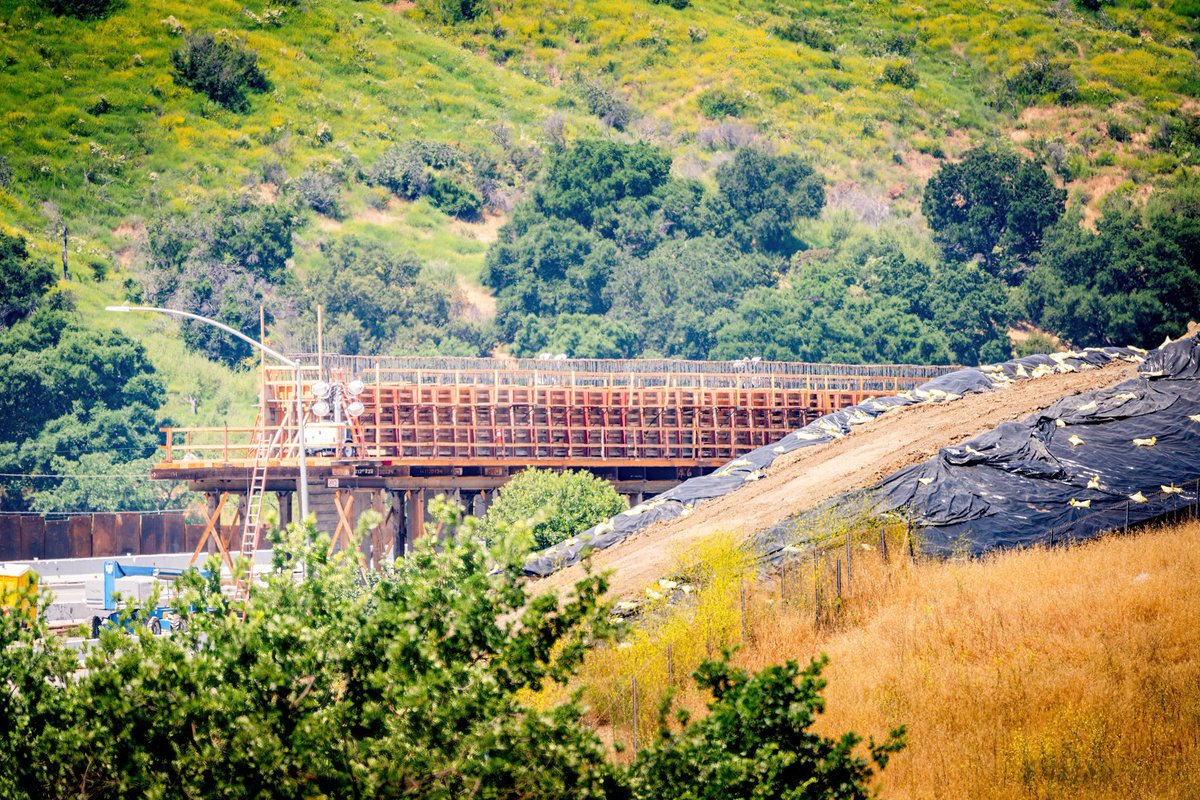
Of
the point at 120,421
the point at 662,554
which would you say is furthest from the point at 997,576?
the point at 120,421

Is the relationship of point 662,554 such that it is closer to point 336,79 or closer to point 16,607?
point 16,607

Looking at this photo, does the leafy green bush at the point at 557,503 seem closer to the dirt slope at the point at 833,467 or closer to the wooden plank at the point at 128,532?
the dirt slope at the point at 833,467

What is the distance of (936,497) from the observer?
1174 inches

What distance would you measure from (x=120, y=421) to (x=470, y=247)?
1521 inches

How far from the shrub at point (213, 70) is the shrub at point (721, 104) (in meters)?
39.5

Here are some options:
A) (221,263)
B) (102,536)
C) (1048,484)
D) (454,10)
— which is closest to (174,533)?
(102,536)

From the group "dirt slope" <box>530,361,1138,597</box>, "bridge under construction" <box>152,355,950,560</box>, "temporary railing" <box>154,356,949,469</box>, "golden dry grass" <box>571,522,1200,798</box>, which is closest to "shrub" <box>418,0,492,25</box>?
"temporary railing" <box>154,356,949,469</box>

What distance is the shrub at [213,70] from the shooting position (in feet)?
425

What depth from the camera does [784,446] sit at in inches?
1640

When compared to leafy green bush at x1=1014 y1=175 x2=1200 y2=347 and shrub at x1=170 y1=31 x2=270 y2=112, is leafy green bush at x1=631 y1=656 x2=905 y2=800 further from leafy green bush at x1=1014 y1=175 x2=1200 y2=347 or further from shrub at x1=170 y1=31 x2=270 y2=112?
shrub at x1=170 y1=31 x2=270 y2=112

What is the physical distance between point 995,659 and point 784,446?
57.1 ft

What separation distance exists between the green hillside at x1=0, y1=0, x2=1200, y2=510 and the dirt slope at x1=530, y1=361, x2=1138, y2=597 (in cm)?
5262

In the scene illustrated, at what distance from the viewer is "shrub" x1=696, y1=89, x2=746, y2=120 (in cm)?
14062

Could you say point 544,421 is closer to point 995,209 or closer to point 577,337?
point 577,337
